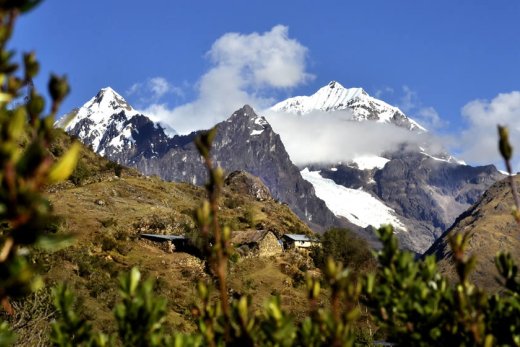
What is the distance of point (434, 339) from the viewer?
5.09 m

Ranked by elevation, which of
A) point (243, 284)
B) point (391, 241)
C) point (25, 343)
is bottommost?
point (25, 343)

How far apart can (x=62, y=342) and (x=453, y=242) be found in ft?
11.2

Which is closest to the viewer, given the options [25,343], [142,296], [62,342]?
[142,296]

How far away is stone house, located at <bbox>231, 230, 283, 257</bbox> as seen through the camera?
6172cm

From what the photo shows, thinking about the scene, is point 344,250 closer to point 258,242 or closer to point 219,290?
point 258,242

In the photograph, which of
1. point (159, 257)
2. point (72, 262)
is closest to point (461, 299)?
point (72, 262)

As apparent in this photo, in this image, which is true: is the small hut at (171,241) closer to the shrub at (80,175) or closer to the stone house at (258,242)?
the stone house at (258,242)

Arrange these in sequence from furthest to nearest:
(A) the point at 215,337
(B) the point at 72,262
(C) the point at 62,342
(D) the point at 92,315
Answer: (B) the point at 72,262
(D) the point at 92,315
(A) the point at 215,337
(C) the point at 62,342

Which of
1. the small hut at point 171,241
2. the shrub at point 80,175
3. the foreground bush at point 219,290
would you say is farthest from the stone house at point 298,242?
the foreground bush at point 219,290

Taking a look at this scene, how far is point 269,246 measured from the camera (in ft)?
214

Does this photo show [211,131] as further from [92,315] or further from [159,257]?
[159,257]

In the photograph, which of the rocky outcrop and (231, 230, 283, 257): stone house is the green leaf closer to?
(231, 230, 283, 257): stone house

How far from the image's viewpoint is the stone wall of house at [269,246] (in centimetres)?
6282

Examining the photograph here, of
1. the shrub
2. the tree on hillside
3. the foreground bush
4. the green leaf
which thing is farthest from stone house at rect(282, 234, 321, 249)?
the green leaf
